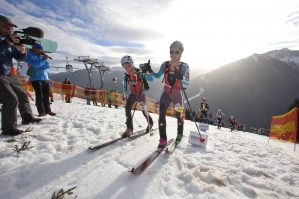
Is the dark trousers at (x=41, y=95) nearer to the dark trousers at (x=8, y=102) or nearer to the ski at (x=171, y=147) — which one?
the dark trousers at (x=8, y=102)

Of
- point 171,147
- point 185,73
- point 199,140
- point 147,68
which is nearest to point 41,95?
point 147,68

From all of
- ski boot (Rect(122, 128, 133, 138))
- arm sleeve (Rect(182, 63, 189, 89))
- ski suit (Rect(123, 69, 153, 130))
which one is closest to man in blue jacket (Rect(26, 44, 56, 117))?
ski suit (Rect(123, 69, 153, 130))

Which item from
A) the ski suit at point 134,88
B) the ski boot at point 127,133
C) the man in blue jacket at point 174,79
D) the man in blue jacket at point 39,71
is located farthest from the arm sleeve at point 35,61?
the man in blue jacket at point 174,79

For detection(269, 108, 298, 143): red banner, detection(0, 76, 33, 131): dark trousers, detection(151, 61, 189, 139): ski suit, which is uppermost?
detection(151, 61, 189, 139): ski suit

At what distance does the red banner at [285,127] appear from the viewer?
486 inches

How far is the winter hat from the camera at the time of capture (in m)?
5.64

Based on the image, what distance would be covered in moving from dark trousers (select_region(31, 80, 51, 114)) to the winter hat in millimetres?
4313

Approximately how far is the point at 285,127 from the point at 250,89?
163m

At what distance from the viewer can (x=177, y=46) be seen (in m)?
5.67

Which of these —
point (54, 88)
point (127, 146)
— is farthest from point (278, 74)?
point (127, 146)

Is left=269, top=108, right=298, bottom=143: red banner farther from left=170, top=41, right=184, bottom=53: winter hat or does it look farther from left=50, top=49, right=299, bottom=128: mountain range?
left=50, top=49, right=299, bottom=128: mountain range

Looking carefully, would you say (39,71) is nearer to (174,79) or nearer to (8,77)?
(8,77)

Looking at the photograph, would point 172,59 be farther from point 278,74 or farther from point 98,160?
point 278,74

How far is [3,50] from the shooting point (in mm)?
4992
